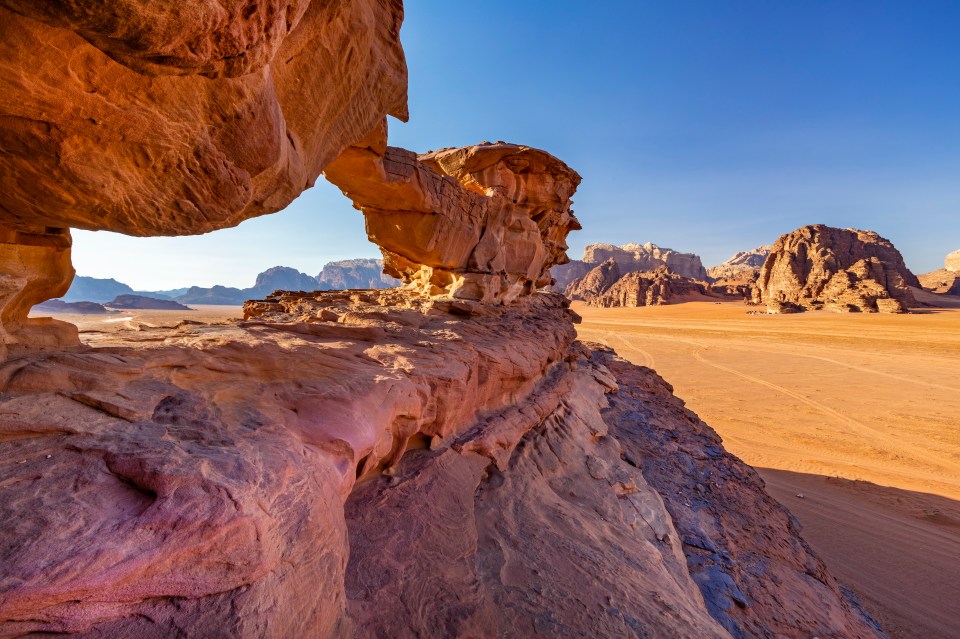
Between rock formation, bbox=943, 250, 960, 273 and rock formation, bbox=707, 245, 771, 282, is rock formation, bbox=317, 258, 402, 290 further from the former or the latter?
rock formation, bbox=943, 250, 960, 273

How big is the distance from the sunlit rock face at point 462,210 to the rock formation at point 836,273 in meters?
57.5

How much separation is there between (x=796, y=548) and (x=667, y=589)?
3.92 metres

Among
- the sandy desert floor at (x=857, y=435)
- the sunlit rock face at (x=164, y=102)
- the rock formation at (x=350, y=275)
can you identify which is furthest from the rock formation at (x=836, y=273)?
the rock formation at (x=350, y=275)

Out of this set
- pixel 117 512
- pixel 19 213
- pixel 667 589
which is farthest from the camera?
pixel 667 589

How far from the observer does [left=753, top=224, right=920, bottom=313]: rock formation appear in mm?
47219

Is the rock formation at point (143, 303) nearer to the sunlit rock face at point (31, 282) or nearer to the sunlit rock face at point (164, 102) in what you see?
the sunlit rock face at point (31, 282)

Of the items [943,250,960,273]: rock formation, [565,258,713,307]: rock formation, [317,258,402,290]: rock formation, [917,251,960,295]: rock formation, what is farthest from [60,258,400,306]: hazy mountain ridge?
[943,250,960,273]: rock formation

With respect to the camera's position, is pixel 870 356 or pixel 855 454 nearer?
pixel 855 454

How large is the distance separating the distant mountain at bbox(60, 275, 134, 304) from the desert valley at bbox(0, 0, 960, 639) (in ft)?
490

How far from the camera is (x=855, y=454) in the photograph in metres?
12.0

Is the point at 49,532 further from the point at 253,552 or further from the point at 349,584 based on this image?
the point at 349,584

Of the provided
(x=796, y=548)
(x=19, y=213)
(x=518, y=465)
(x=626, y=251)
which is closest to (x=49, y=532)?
(x=19, y=213)

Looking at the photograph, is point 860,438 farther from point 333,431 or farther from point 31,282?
point 31,282

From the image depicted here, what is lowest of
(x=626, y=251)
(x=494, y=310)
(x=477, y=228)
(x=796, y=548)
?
(x=796, y=548)
